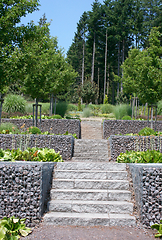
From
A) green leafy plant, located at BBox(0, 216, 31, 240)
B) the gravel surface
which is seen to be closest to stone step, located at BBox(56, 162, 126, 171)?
the gravel surface

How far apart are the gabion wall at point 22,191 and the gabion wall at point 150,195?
1.43 m

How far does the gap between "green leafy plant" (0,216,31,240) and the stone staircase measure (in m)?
0.39

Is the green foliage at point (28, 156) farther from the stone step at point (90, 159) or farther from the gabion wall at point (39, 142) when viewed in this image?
the stone step at point (90, 159)

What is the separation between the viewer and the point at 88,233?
3029 mm

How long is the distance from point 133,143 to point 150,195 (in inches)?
120

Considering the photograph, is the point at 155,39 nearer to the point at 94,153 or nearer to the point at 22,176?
the point at 94,153

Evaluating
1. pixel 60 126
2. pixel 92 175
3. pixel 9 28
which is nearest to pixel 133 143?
pixel 92 175

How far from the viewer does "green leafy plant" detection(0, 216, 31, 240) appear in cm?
281

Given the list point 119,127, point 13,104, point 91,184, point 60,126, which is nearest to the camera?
point 91,184

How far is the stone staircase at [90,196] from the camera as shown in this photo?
3299mm

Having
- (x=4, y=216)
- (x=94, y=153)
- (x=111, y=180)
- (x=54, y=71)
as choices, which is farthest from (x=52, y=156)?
(x=54, y=71)

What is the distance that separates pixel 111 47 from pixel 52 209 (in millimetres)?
33868

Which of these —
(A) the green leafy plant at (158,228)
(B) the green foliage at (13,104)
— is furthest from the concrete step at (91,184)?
(B) the green foliage at (13,104)

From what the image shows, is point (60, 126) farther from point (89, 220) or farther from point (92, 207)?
point (89, 220)
